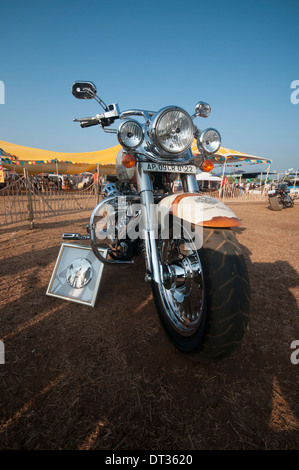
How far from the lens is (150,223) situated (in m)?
1.70

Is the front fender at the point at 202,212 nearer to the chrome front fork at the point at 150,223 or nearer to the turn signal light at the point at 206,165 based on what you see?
the chrome front fork at the point at 150,223

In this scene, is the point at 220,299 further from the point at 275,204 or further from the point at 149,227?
the point at 275,204

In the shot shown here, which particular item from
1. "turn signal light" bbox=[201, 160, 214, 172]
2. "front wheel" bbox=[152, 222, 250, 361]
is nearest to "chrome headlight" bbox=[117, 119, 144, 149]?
"turn signal light" bbox=[201, 160, 214, 172]

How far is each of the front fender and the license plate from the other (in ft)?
1.38

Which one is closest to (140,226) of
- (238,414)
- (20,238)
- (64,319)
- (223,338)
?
(64,319)

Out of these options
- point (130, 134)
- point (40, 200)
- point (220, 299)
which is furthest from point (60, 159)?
point (220, 299)

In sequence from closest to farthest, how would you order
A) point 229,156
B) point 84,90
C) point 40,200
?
point 84,90, point 40,200, point 229,156

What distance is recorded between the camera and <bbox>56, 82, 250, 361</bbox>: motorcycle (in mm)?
1256

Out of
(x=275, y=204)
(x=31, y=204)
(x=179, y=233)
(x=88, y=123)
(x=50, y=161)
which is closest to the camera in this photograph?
(x=179, y=233)

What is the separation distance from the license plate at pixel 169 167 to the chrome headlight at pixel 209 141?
0.19 meters

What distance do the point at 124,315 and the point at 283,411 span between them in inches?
52.3

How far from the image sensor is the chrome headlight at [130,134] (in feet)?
5.67

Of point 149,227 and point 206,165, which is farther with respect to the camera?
point 206,165

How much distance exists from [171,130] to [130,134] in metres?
0.32
